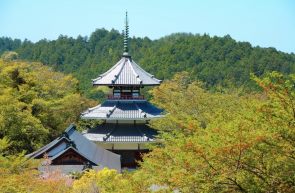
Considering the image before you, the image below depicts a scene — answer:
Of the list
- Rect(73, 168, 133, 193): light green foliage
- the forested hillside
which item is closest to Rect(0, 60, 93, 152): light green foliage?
Rect(73, 168, 133, 193): light green foliage

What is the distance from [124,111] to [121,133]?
1.29 meters

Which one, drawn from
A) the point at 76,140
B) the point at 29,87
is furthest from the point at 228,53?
the point at 76,140

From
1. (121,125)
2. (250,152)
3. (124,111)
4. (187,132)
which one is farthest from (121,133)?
(250,152)

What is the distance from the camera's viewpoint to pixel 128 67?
30891 mm

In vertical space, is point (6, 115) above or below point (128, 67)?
below

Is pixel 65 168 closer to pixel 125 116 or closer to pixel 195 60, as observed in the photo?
pixel 125 116

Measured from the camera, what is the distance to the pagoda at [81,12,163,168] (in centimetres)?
2805

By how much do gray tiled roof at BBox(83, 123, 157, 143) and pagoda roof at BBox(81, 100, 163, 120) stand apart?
2.42ft

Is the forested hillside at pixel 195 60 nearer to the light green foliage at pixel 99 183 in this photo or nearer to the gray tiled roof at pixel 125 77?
the gray tiled roof at pixel 125 77

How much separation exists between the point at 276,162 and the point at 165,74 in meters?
64.9

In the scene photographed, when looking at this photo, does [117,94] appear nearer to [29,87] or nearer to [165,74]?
[29,87]

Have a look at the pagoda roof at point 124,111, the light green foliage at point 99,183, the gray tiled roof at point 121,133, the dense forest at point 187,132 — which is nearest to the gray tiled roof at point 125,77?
the pagoda roof at point 124,111

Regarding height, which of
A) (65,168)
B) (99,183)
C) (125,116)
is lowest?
(65,168)

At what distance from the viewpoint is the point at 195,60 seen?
8194 centimetres
